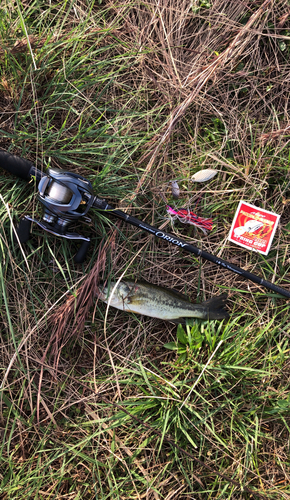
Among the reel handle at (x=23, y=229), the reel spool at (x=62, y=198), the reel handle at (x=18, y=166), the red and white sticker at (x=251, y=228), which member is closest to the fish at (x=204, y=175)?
the red and white sticker at (x=251, y=228)

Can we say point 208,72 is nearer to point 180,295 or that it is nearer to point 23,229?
point 180,295

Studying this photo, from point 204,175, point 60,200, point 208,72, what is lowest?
point 60,200

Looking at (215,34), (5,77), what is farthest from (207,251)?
(5,77)

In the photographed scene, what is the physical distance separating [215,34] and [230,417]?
3.62 metres

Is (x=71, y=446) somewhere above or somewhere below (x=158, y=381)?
below

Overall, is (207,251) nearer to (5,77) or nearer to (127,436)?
(127,436)

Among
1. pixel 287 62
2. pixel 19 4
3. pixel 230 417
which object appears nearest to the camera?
pixel 19 4

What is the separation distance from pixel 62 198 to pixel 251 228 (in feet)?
5.89

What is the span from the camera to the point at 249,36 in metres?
3.04

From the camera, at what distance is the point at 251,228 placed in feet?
10.1

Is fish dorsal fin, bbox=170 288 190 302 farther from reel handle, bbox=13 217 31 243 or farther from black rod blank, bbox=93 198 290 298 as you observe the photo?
reel handle, bbox=13 217 31 243

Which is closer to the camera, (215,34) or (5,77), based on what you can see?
(5,77)

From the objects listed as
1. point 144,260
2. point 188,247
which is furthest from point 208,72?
point 144,260

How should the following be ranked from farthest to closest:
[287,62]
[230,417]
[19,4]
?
[287,62], [230,417], [19,4]
